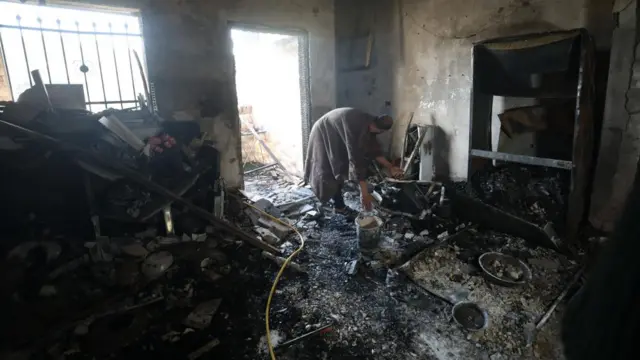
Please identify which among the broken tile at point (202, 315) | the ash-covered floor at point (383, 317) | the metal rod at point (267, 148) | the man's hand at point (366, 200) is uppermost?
the metal rod at point (267, 148)

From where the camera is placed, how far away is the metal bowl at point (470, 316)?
237 centimetres

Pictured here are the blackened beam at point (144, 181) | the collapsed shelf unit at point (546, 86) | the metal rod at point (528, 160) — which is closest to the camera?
the blackened beam at point (144, 181)

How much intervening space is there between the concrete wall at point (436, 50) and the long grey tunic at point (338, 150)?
1526mm

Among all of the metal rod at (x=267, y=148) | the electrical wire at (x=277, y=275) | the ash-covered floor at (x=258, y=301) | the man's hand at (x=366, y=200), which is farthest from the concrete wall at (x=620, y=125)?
the metal rod at (x=267, y=148)

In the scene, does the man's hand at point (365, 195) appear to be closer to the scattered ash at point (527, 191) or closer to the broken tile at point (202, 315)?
the scattered ash at point (527, 191)

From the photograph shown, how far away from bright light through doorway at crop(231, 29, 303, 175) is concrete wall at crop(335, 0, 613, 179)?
944 millimetres

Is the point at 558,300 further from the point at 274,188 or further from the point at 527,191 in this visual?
the point at 274,188

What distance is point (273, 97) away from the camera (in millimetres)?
6957

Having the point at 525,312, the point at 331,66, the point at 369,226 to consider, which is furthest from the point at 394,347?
the point at 331,66

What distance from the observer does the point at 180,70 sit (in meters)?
3.95

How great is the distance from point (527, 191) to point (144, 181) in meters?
3.84

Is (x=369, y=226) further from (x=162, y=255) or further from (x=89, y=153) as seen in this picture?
(x=89, y=153)

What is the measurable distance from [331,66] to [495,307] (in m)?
4.19

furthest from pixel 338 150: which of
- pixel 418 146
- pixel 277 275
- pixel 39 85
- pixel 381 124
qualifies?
pixel 39 85
